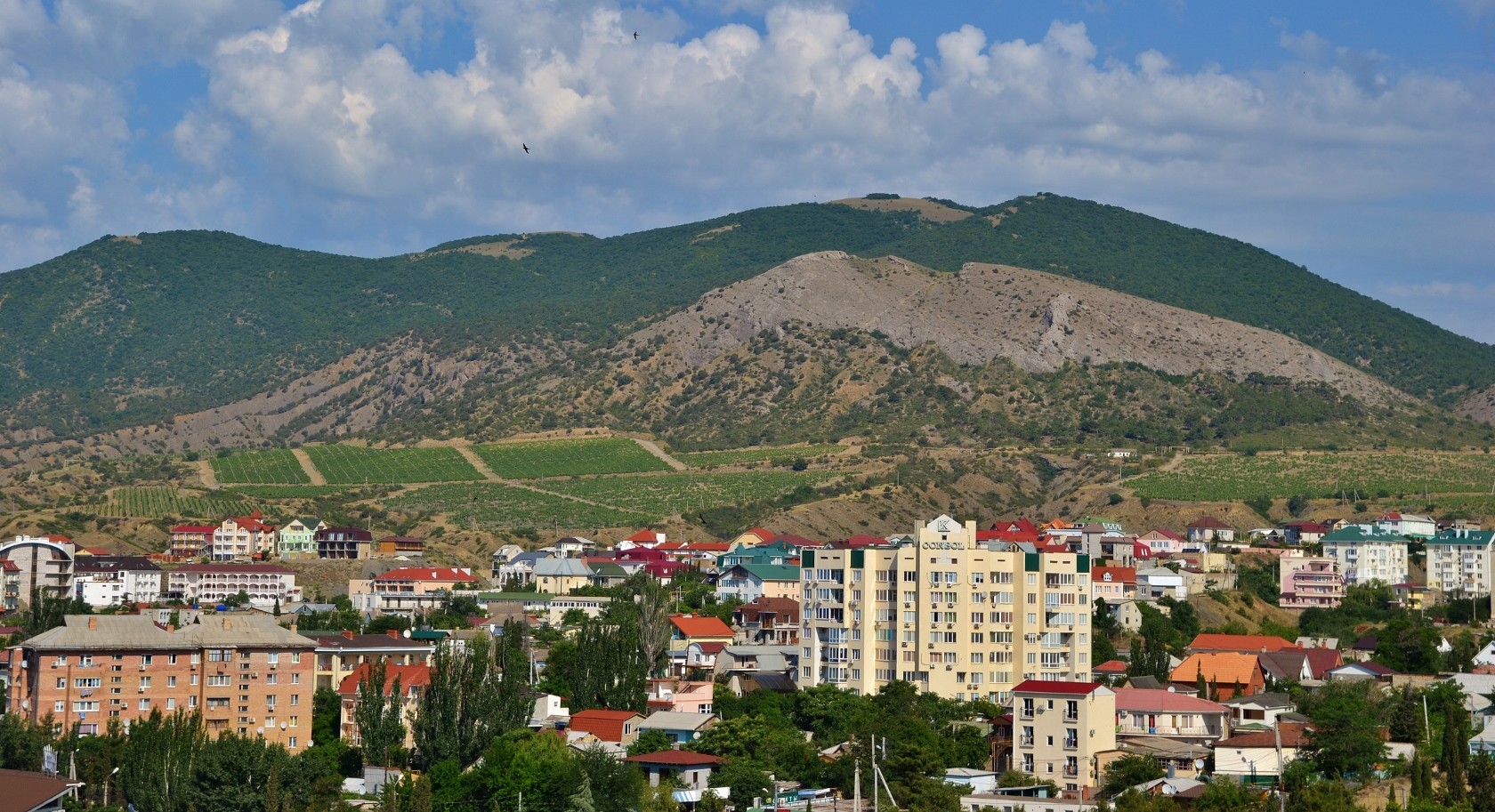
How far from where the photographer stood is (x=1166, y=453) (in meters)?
191

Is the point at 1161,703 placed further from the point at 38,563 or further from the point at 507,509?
the point at 507,509

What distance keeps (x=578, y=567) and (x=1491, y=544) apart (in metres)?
54.0

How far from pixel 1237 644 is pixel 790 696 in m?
26.3

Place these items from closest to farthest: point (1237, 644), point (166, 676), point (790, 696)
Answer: point (166, 676), point (790, 696), point (1237, 644)

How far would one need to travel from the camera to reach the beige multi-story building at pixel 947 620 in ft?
287

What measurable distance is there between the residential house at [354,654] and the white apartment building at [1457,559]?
66.3 m


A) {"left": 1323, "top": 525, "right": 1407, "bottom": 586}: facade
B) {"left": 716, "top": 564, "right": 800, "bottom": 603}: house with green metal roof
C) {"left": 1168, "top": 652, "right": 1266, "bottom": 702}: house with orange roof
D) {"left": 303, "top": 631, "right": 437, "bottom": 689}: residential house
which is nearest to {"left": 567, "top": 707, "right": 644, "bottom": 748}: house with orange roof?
{"left": 303, "top": 631, "right": 437, "bottom": 689}: residential house

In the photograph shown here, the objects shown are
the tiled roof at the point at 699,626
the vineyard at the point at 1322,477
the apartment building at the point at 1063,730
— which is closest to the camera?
the apartment building at the point at 1063,730

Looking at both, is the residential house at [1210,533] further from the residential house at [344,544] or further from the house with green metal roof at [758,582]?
the residential house at [344,544]

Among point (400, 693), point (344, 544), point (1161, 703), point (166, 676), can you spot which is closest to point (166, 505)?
point (344, 544)

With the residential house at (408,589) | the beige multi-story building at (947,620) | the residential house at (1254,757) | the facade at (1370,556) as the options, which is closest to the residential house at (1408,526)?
the facade at (1370,556)

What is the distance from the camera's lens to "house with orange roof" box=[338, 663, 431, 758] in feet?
255

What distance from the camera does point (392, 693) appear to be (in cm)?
7681

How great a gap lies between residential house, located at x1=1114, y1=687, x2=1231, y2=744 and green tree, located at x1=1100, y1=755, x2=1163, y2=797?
6541mm
